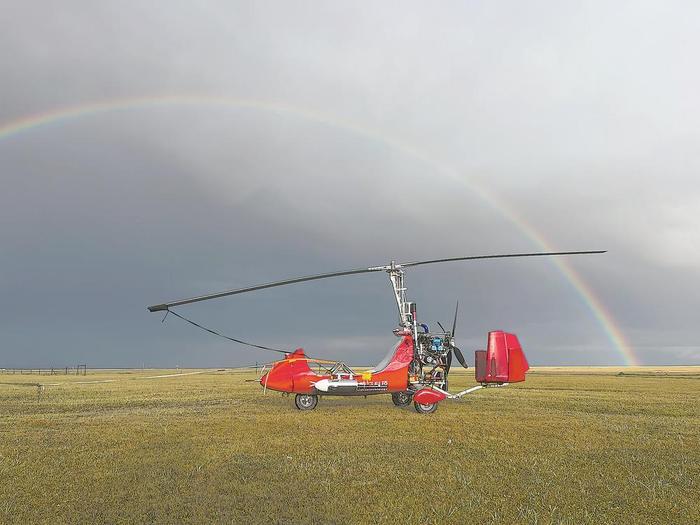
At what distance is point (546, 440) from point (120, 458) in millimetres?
10472

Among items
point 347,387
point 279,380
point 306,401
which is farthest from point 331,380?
point 279,380

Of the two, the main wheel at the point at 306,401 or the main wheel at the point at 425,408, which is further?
the main wheel at the point at 306,401

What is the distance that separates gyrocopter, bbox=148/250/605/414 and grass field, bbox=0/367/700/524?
4.55 feet

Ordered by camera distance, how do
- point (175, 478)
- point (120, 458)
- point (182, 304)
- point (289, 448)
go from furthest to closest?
point (182, 304)
point (289, 448)
point (120, 458)
point (175, 478)

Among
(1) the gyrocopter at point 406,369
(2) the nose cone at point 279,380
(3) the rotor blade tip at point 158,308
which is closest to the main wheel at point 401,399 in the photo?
(1) the gyrocopter at point 406,369

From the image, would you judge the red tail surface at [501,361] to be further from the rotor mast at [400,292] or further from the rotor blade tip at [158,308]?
the rotor blade tip at [158,308]

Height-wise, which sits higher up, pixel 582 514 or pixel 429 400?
pixel 429 400

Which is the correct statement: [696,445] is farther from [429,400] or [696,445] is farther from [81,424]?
[81,424]

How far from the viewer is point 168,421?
671 inches

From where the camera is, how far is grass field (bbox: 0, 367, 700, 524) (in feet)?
25.4

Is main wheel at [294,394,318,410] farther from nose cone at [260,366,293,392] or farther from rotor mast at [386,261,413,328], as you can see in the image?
rotor mast at [386,261,413,328]

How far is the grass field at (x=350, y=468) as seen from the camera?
25.4ft

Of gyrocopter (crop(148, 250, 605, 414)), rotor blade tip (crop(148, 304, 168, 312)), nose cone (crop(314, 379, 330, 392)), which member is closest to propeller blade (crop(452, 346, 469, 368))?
gyrocopter (crop(148, 250, 605, 414))

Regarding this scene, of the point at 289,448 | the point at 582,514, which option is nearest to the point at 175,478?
the point at 289,448
